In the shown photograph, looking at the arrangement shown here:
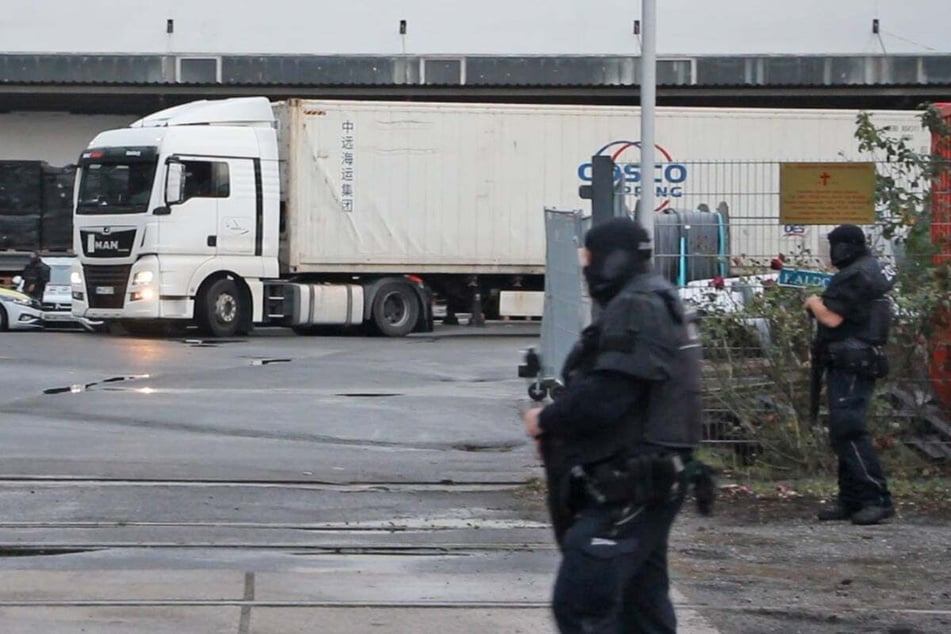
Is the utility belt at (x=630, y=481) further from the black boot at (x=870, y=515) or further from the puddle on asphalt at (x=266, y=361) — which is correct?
the puddle on asphalt at (x=266, y=361)

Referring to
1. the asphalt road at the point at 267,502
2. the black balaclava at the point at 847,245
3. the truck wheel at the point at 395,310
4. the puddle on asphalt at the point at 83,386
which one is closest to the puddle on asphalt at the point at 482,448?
the asphalt road at the point at 267,502

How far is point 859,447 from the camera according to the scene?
8.86m

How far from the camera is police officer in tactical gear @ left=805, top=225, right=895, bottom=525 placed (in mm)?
8703

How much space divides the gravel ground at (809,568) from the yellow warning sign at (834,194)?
6.47ft

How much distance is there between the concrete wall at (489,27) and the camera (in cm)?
3338

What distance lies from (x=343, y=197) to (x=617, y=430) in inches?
807

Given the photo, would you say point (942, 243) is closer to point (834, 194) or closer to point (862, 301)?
point (834, 194)

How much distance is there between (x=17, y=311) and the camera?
25625mm

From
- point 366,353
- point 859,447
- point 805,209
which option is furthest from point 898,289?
point 366,353

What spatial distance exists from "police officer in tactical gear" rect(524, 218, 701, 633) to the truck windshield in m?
19.2

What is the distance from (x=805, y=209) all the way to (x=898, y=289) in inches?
31.9

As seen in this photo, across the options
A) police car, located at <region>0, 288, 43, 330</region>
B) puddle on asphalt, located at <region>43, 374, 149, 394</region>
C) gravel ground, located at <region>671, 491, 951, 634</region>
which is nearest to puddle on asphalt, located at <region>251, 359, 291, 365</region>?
puddle on asphalt, located at <region>43, 374, 149, 394</region>

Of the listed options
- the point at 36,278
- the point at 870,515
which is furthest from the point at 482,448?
the point at 36,278

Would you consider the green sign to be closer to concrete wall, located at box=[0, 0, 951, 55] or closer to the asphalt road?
the asphalt road
